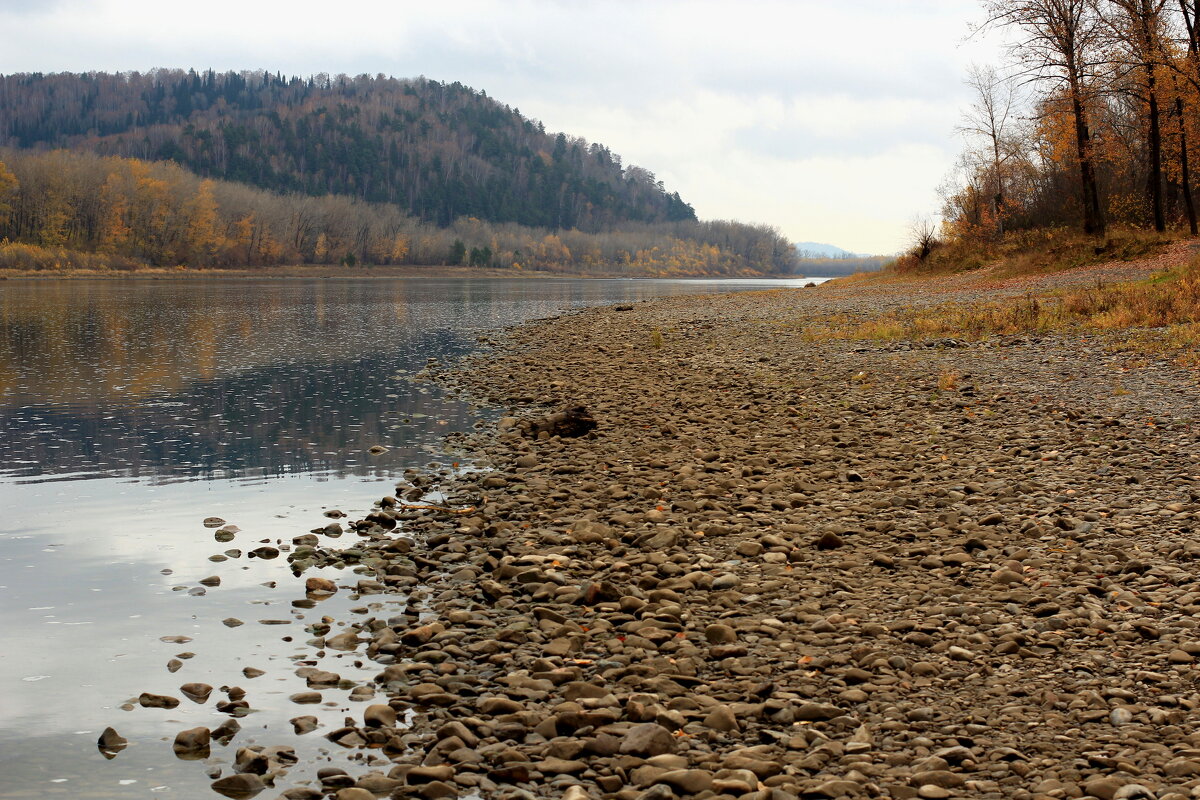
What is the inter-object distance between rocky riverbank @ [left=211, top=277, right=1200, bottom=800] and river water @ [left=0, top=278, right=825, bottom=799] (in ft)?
2.20

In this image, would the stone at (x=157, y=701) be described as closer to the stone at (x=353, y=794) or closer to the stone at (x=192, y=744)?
the stone at (x=192, y=744)

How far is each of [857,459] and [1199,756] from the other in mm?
7110

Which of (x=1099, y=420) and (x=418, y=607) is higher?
(x=1099, y=420)

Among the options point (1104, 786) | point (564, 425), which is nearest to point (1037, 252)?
point (564, 425)

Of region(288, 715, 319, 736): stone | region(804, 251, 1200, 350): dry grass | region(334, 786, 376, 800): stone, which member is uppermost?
region(804, 251, 1200, 350): dry grass

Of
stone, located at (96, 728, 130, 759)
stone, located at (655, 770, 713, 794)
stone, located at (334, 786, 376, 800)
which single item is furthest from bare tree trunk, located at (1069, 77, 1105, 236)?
stone, located at (96, 728, 130, 759)

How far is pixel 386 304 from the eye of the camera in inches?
2724

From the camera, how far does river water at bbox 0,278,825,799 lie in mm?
5770

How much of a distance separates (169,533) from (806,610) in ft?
24.5

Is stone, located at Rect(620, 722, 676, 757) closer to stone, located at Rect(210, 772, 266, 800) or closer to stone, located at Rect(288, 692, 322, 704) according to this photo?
stone, located at Rect(210, 772, 266, 800)

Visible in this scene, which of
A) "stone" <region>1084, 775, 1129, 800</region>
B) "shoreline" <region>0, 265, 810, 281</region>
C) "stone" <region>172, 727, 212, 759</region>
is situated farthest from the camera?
"shoreline" <region>0, 265, 810, 281</region>

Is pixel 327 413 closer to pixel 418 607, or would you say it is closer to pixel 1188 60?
pixel 418 607

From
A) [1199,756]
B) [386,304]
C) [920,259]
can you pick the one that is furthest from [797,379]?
[386,304]

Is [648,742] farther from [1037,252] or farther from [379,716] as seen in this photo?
[1037,252]
